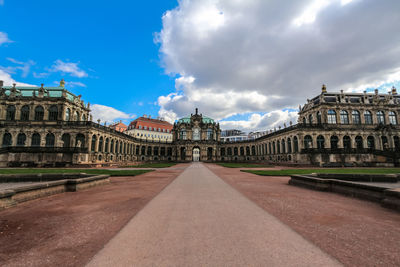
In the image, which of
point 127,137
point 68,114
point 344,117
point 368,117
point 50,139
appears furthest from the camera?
point 127,137

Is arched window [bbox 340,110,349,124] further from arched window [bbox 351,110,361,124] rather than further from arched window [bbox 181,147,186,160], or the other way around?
arched window [bbox 181,147,186,160]

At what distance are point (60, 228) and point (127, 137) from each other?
57.0 m

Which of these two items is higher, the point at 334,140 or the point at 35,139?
the point at 35,139

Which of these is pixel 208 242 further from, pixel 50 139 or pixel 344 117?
pixel 344 117

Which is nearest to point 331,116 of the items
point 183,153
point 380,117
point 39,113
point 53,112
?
point 380,117

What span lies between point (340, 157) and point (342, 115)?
14761 millimetres

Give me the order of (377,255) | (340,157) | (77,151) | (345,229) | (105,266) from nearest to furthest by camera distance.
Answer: (105,266) < (377,255) < (345,229) < (77,151) < (340,157)

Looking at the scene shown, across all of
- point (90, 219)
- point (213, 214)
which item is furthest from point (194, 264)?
point (90, 219)

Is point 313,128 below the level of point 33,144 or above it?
above

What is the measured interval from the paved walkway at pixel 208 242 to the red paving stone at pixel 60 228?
0.41 m

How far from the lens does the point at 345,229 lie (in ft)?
14.8

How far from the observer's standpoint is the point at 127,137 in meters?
58.2

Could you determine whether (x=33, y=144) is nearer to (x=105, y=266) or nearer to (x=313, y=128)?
(x=105, y=266)

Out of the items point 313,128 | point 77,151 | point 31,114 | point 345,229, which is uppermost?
point 31,114
